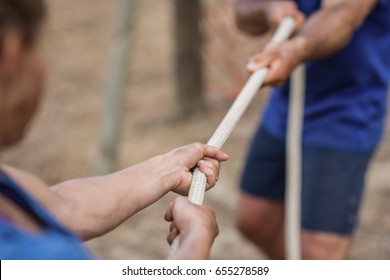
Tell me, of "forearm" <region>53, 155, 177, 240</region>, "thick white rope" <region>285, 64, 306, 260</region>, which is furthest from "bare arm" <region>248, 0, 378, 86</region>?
"forearm" <region>53, 155, 177, 240</region>

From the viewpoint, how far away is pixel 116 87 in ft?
11.3

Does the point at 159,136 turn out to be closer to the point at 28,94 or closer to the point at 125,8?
the point at 125,8

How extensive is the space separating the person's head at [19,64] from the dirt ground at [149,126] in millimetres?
1988

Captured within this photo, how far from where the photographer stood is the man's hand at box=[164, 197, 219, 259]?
1204 mm

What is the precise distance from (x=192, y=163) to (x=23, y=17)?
535mm

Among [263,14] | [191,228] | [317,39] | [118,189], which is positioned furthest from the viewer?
[263,14]

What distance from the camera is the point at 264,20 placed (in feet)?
7.50

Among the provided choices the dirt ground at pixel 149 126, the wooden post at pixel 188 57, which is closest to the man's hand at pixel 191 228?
the dirt ground at pixel 149 126

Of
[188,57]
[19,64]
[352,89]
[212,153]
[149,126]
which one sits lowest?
[149,126]

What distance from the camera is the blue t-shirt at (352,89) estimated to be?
2111mm

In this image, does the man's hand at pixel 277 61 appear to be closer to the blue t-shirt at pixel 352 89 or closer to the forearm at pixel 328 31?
the forearm at pixel 328 31

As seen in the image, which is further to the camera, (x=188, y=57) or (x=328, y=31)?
(x=188, y=57)

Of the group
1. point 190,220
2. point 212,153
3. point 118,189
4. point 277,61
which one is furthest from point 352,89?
point 190,220

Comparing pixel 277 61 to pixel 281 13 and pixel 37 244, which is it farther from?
pixel 37 244
